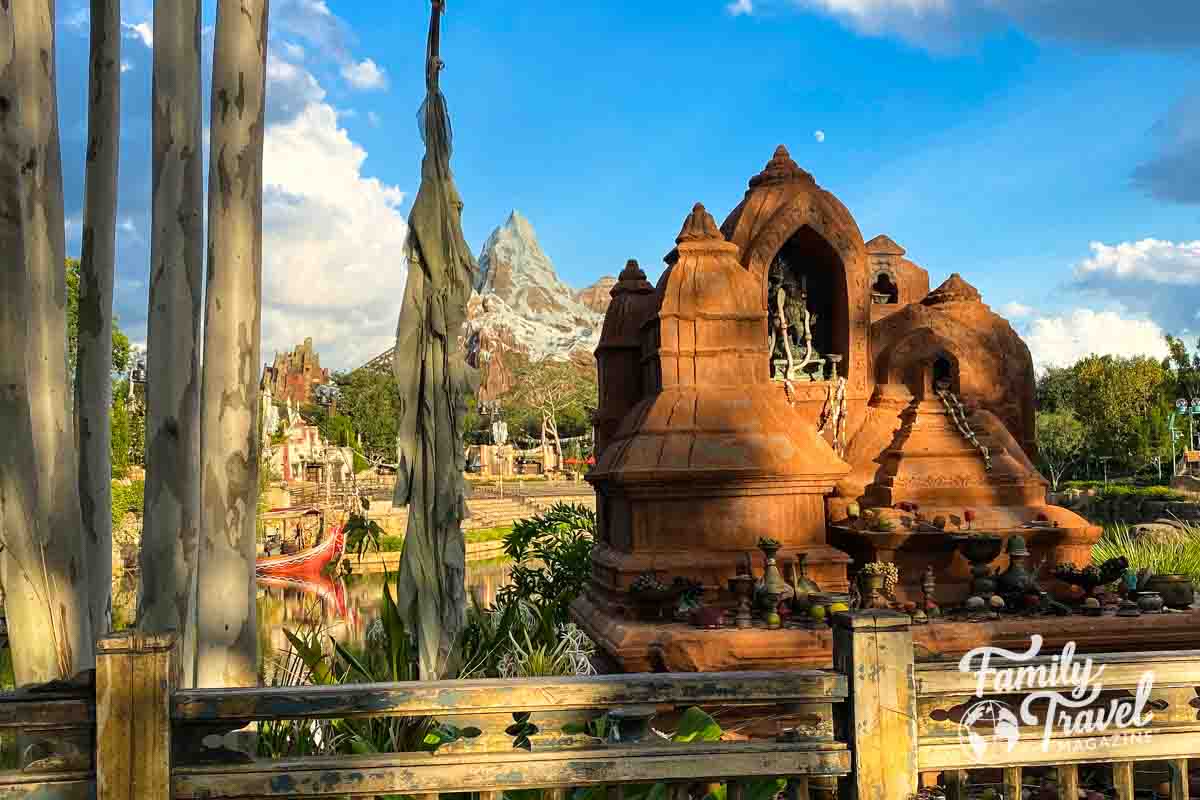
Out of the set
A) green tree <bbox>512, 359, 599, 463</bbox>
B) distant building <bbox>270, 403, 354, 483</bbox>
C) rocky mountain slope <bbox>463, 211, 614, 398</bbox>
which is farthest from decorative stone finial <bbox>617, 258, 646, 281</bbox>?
rocky mountain slope <bbox>463, 211, 614, 398</bbox>

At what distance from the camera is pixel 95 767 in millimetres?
2979

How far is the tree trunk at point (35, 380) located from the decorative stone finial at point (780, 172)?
303 inches

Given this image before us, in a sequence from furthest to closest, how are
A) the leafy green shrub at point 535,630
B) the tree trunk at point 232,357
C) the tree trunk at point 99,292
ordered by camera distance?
the leafy green shrub at point 535,630 → the tree trunk at point 99,292 → the tree trunk at point 232,357

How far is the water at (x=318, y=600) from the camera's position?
50.2 feet

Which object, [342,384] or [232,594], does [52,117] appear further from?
[342,384]

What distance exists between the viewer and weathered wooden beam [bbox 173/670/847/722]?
3.10 metres

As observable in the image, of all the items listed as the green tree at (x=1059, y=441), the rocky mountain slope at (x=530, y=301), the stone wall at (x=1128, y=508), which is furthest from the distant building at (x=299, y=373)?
the stone wall at (x=1128, y=508)

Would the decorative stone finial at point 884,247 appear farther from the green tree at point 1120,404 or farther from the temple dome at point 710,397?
the green tree at point 1120,404

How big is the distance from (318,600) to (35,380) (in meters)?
17.9

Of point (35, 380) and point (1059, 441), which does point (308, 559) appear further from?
point (1059, 441)

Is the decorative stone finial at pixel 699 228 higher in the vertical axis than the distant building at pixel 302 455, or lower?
higher

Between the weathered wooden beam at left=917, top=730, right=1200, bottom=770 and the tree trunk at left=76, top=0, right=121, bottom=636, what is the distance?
4.00 meters

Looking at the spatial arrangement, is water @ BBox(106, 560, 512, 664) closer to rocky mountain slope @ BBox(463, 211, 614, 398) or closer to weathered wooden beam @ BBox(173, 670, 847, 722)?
weathered wooden beam @ BBox(173, 670, 847, 722)

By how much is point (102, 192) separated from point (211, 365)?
1441 mm
